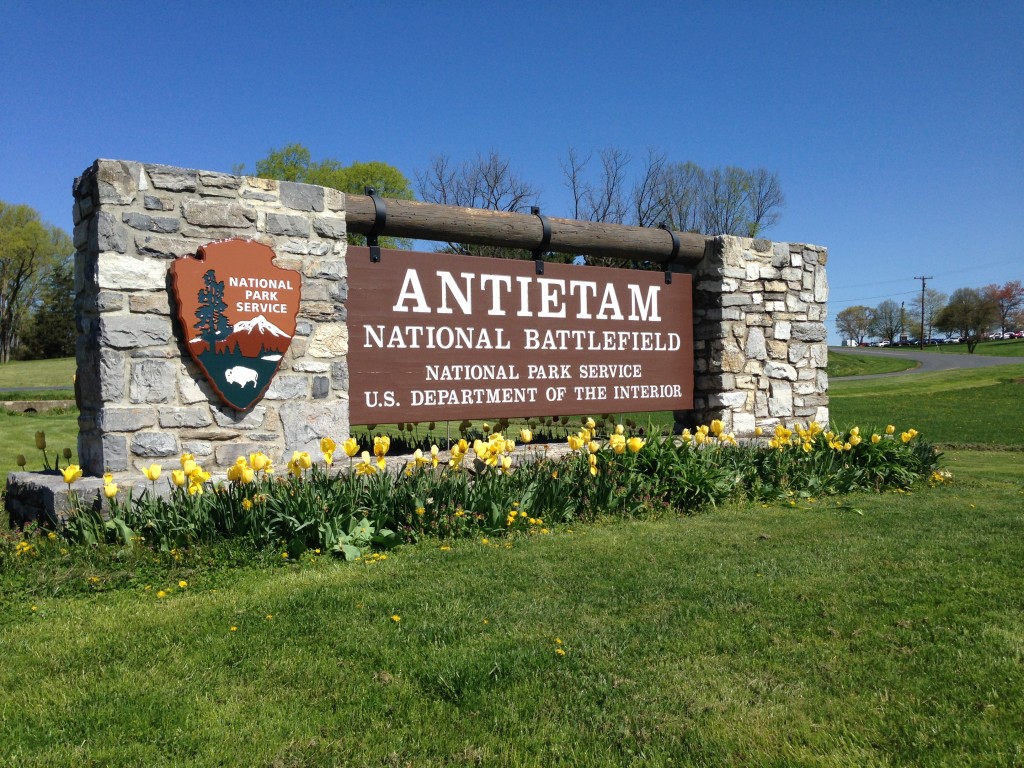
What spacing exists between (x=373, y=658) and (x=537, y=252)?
18.1 feet

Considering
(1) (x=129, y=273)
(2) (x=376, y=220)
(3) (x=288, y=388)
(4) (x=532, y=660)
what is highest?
(2) (x=376, y=220)

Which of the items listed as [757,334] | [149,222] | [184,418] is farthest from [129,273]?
[757,334]

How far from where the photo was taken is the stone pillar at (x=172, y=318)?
229 inches

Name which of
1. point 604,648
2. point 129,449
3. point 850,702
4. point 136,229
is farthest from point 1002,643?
point 136,229

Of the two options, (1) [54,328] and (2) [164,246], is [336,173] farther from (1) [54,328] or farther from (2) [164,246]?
(2) [164,246]

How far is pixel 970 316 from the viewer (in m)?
71.2

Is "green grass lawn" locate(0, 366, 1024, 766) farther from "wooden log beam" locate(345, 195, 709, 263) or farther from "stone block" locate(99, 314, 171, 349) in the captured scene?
"wooden log beam" locate(345, 195, 709, 263)

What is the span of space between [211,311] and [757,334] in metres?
6.12

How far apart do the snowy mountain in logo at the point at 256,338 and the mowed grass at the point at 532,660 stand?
1.95 m

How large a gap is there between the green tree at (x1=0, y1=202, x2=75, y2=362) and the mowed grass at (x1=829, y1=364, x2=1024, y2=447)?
150 ft

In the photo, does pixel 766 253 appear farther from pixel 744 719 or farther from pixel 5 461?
pixel 5 461

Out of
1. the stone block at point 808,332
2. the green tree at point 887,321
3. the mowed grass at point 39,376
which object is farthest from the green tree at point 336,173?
the green tree at point 887,321

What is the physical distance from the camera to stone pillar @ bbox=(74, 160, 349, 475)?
5820mm

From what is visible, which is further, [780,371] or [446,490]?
[780,371]
